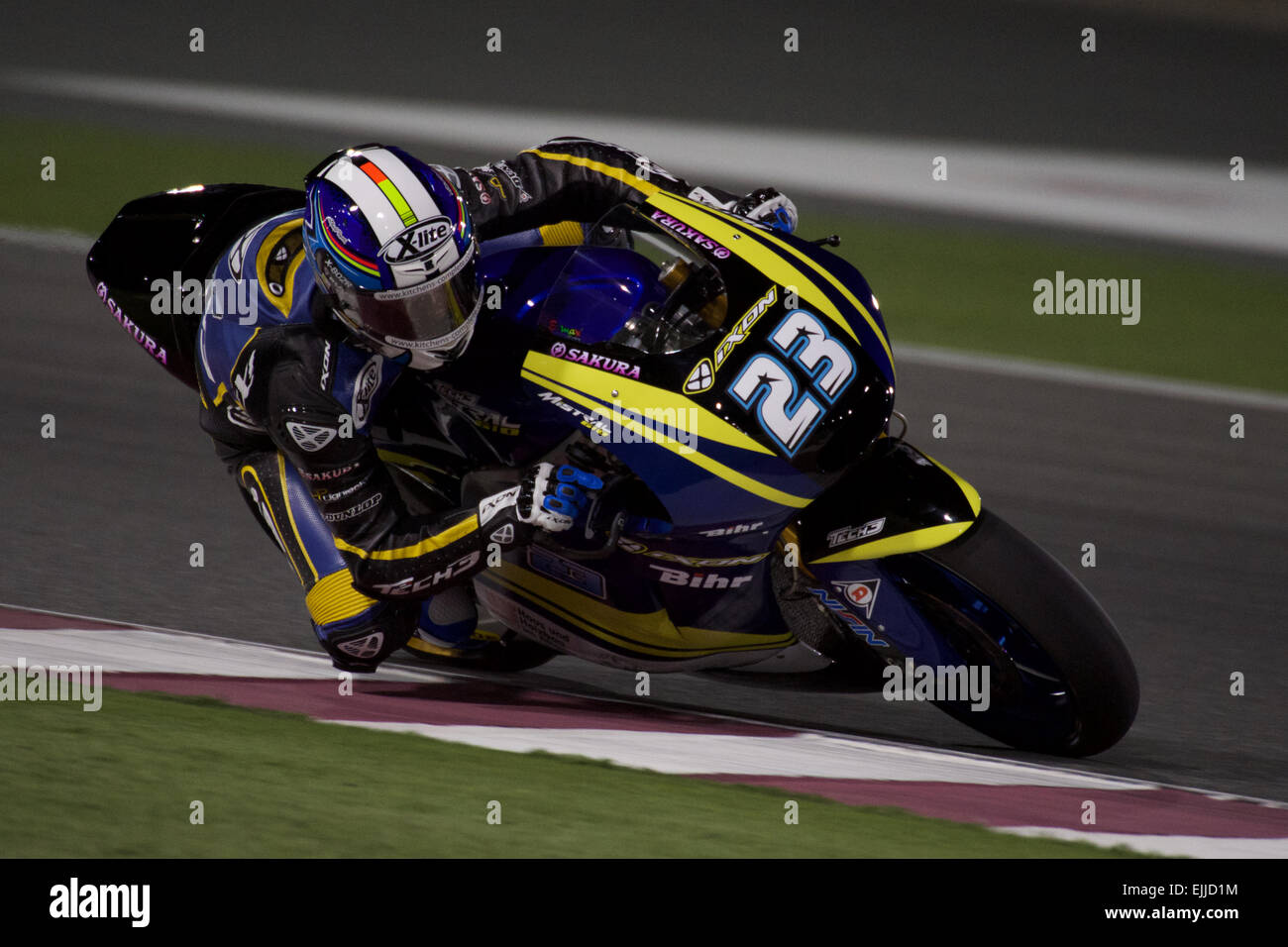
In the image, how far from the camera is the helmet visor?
3994 mm

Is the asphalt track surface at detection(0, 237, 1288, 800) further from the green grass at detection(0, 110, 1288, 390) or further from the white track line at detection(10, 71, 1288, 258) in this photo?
the white track line at detection(10, 71, 1288, 258)

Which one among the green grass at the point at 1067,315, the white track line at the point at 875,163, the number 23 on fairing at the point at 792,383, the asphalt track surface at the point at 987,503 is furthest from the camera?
the white track line at the point at 875,163

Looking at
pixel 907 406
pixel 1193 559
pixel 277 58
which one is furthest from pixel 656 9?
pixel 1193 559

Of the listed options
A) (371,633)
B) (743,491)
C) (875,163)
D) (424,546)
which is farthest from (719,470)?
(875,163)

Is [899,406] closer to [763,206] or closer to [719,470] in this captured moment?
[763,206]

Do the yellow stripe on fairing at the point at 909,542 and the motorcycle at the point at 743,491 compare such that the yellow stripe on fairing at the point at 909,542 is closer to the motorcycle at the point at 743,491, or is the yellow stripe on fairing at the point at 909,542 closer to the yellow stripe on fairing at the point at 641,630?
the motorcycle at the point at 743,491

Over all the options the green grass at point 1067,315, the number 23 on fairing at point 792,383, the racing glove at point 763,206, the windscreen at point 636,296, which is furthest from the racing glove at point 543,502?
the green grass at point 1067,315

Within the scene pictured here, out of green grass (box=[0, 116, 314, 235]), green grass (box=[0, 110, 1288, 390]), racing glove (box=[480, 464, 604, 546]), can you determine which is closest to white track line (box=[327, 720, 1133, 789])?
racing glove (box=[480, 464, 604, 546])

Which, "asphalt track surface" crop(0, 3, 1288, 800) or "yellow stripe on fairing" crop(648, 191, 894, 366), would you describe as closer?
"yellow stripe on fairing" crop(648, 191, 894, 366)

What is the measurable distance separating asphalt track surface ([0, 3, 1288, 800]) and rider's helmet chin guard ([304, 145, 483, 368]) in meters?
1.36

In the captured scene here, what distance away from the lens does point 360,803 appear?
137 inches

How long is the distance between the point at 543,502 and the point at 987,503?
12.3 ft

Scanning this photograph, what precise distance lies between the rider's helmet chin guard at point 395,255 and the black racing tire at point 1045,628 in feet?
4.18

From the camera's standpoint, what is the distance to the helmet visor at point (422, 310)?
3994 millimetres
